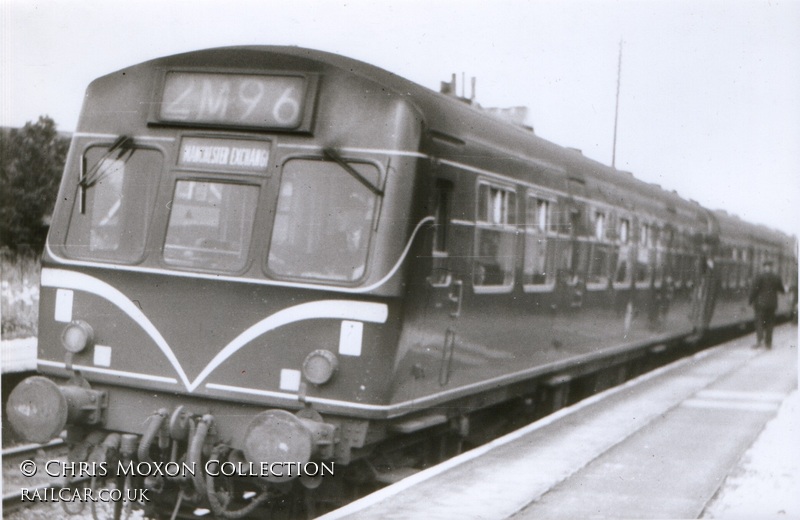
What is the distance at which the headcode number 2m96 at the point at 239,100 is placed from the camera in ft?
18.9

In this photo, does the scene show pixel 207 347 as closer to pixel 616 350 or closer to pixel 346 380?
pixel 346 380

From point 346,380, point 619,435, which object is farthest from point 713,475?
point 346,380

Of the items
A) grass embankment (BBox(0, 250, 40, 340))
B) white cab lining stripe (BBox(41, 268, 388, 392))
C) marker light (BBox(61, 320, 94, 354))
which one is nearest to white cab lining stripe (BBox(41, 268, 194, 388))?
white cab lining stripe (BBox(41, 268, 388, 392))

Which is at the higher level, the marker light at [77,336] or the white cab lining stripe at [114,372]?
the marker light at [77,336]

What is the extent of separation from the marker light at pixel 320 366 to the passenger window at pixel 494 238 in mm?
1599

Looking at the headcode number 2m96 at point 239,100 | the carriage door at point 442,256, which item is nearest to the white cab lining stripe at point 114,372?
the headcode number 2m96 at point 239,100

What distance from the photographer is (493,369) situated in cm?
736

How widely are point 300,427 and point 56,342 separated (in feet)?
5.75

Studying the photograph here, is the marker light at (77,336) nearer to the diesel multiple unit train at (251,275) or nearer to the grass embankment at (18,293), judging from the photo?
the diesel multiple unit train at (251,275)

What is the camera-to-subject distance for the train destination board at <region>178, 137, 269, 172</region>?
18.9 ft

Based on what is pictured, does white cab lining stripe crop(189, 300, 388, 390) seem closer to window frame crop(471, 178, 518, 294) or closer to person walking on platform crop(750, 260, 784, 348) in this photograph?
window frame crop(471, 178, 518, 294)

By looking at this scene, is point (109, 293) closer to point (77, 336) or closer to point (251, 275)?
point (77, 336)

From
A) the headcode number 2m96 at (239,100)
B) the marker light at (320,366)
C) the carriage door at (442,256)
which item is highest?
the headcode number 2m96 at (239,100)

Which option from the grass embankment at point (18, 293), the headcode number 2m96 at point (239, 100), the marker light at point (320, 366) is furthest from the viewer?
the grass embankment at point (18, 293)
